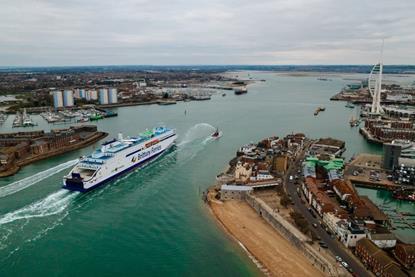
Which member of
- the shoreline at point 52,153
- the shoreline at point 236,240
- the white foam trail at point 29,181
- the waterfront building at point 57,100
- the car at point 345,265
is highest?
the waterfront building at point 57,100

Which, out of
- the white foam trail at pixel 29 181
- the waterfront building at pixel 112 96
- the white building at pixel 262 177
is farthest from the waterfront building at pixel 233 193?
the waterfront building at pixel 112 96

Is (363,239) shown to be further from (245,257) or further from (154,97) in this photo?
(154,97)

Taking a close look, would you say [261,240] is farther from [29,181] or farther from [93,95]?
[93,95]

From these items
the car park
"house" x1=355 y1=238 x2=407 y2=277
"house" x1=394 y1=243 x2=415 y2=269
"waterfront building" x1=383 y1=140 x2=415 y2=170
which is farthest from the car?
"waterfront building" x1=383 y1=140 x2=415 y2=170

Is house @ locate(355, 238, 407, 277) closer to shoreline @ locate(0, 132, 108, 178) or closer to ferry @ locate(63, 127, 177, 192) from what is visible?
ferry @ locate(63, 127, 177, 192)

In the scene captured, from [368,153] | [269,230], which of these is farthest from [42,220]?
[368,153]

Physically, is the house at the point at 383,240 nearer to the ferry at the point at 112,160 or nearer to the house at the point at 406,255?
the house at the point at 406,255

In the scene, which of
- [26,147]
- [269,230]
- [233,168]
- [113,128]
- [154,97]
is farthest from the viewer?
[154,97]
